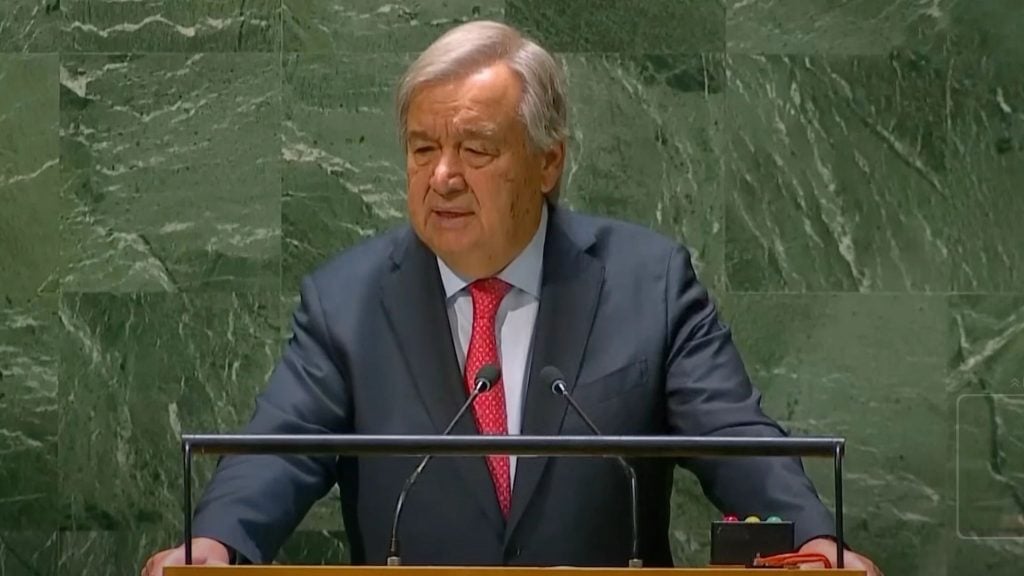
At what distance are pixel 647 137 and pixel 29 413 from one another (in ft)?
6.10

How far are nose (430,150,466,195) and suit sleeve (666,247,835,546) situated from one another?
47cm

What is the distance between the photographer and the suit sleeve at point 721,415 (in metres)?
3.21

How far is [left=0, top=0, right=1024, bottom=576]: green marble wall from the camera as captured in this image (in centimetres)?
501

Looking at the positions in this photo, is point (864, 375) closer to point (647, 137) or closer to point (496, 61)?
point (647, 137)

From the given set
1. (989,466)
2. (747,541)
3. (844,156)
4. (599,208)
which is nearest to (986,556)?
(989,466)

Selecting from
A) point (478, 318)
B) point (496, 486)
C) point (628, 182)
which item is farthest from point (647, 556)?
point (628, 182)

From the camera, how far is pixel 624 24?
5.01 m

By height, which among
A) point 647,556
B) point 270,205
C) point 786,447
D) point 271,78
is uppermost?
point 271,78

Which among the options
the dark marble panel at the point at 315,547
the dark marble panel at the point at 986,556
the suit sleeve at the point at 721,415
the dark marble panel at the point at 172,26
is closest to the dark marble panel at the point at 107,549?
the dark marble panel at the point at 315,547

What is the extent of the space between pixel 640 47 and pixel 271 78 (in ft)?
3.31

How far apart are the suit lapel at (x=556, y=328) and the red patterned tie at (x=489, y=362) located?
0.15 feet

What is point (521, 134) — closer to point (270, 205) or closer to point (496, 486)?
point (496, 486)

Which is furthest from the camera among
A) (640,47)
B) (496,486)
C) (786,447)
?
(640,47)

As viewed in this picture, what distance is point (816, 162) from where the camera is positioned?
5.02 meters
